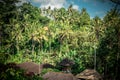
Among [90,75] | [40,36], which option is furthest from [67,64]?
[40,36]

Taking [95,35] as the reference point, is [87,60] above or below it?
below

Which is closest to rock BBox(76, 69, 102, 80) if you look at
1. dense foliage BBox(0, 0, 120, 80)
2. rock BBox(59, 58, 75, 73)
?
rock BBox(59, 58, 75, 73)

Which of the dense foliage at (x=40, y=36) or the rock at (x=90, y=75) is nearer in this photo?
the rock at (x=90, y=75)

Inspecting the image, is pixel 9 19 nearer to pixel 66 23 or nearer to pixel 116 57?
pixel 66 23

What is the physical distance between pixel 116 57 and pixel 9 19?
36.9 meters

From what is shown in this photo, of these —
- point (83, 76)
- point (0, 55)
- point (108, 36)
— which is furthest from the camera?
point (108, 36)

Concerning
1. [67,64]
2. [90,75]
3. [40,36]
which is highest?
[40,36]

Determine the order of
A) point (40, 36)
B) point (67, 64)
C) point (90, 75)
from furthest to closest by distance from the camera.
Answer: point (40, 36) → point (67, 64) → point (90, 75)

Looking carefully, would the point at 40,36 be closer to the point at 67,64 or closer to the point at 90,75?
the point at 67,64

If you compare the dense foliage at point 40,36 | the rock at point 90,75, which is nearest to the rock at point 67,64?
the dense foliage at point 40,36

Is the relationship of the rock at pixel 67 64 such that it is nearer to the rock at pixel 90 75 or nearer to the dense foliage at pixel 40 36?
the dense foliage at pixel 40 36

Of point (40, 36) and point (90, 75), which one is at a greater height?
point (40, 36)

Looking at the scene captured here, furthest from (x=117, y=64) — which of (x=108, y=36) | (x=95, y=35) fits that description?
(x=95, y=35)

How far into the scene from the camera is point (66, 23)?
70438 mm
